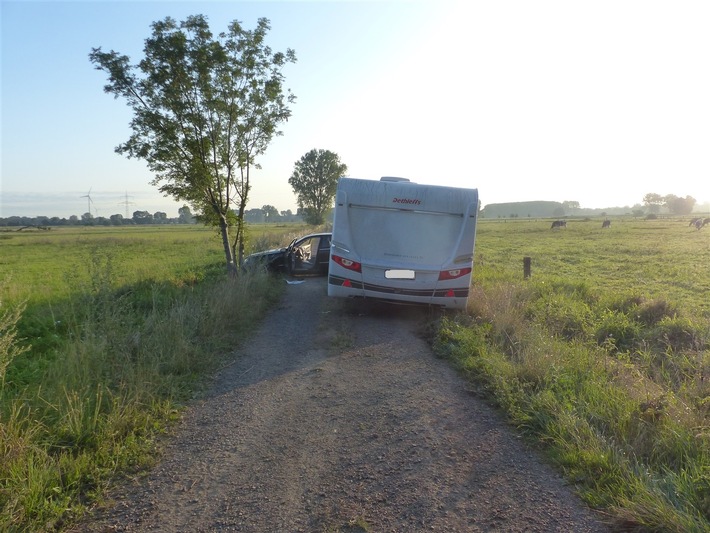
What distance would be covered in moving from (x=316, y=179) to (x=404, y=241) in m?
51.8

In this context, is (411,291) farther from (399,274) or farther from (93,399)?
(93,399)

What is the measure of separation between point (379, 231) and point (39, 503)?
7069 millimetres

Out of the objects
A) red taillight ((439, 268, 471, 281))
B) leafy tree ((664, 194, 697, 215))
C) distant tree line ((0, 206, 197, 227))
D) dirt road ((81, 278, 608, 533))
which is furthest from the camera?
leafy tree ((664, 194, 697, 215))

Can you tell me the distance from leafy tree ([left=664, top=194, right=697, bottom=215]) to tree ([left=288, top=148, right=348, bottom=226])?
398 ft

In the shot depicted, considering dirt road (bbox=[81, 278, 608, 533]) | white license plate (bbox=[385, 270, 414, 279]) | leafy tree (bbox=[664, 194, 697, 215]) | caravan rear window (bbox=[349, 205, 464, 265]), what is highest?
leafy tree (bbox=[664, 194, 697, 215])

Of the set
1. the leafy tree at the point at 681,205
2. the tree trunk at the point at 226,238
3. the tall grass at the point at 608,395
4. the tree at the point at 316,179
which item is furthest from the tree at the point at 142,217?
the leafy tree at the point at 681,205

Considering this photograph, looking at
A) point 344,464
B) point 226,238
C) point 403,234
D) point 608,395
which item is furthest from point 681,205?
point 344,464

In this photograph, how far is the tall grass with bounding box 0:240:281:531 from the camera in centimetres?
330

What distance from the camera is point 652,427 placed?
418cm

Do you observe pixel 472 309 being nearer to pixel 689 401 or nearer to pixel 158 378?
pixel 689 401

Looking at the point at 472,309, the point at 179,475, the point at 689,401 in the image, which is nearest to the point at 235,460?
the point at 179,475

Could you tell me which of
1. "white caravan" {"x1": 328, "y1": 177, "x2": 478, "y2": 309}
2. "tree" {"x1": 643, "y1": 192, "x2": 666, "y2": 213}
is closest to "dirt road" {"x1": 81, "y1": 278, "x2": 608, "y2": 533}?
"white caravan" {"x1": 328, "y1": 177, "x2": 478, "y2": 309}

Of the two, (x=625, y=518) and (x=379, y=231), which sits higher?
(x=379, y=231)

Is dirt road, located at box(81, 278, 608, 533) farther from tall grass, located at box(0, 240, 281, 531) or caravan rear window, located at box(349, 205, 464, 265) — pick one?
caravan rear window, located at box(349, 205, 464, 265)
